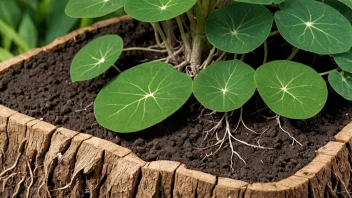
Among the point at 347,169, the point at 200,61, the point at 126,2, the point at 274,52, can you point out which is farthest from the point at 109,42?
the point at 347,169

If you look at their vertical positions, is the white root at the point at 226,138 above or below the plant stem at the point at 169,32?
below

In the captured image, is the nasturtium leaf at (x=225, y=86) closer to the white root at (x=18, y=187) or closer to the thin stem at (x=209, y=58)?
the thin stem at (x=209, y=58)

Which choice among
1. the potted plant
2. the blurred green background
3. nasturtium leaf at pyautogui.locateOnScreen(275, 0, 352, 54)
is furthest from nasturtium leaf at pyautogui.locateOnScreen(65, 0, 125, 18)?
the blurred green background

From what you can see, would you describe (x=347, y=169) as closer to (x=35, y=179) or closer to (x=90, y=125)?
(x=90, y=125)

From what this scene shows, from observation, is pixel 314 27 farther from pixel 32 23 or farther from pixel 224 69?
pixel 32 23

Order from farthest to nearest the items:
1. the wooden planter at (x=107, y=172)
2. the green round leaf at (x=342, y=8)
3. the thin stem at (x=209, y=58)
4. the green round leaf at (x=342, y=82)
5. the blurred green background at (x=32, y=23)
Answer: the blurred green background at (x=32, y=23) → the green round leaf at (x=342, y=8) → the thin stem at (x=209, y=58) → the green round leaf at (x=342, y=82) → the wooden planter at (x=107, y=172)

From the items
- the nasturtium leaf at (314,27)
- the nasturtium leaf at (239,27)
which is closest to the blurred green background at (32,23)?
the nasturtium leaf at (239,27)
